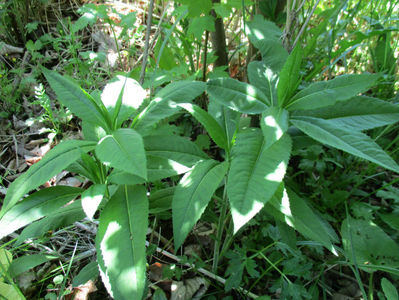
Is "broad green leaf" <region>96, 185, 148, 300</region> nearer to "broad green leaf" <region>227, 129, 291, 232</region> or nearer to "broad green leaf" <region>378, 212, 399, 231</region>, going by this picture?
"broad green leaf" <region>227, 129, 291, 232</region>

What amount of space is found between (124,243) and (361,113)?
1038 mm

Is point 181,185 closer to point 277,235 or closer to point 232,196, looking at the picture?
point 232,196

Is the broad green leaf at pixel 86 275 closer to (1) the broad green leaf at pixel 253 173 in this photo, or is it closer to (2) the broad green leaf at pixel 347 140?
(1) the broad green leaf at pixel 253 173

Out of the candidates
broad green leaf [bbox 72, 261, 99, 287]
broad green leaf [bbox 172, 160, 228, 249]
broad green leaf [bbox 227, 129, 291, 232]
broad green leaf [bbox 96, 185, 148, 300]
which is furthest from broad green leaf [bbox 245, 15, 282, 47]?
broad green leaf [bbox 72, 261, 99, 287]

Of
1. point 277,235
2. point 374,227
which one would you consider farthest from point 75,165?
point 374,227

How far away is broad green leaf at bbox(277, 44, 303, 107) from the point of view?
1077 millimetres

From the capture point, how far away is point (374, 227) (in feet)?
5.16

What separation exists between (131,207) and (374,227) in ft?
4.31

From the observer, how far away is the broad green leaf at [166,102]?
126 cm

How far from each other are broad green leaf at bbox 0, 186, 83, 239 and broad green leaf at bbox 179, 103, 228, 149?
0.59m

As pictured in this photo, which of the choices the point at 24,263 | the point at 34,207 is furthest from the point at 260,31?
the point at 24,263

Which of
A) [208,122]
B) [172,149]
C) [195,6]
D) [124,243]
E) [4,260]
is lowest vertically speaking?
[4,260]

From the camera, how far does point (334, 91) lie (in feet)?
3.65

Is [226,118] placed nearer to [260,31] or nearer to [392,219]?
[260,31]
